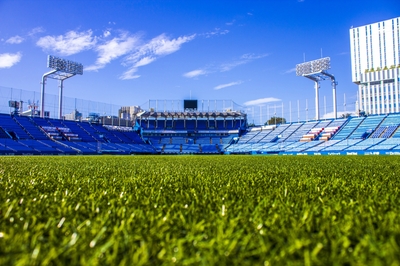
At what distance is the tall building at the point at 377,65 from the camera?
66500 millimetres

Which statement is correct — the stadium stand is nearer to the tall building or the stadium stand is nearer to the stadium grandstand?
the stadium grandstand

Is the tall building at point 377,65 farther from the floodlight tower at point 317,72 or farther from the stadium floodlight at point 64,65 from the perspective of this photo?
the stadium floodlight at point 64,65

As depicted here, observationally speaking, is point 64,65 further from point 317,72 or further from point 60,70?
point 317,72

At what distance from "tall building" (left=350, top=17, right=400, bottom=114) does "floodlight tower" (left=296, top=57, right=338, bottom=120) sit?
22997mm

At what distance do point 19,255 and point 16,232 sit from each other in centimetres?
33

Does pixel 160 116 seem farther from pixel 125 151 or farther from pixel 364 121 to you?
pixel 364 121

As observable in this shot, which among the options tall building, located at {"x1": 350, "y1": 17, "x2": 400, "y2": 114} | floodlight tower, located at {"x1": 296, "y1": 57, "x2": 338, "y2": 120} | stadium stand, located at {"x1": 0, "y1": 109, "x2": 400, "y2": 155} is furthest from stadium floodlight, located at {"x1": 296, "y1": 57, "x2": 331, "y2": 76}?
tall building, located at {"x1": 350, "y1": 17, "x2": 400, "y2": 114}

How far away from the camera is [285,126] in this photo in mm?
47156

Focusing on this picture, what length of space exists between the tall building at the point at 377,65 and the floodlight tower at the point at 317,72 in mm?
Result: 22997

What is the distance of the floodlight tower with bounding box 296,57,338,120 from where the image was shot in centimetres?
4641

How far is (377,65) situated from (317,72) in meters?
36.7

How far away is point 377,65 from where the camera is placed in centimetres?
7281

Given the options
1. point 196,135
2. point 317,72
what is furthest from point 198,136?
point 317,72

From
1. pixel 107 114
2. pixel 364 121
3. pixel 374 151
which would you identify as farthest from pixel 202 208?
pixel 107 114
